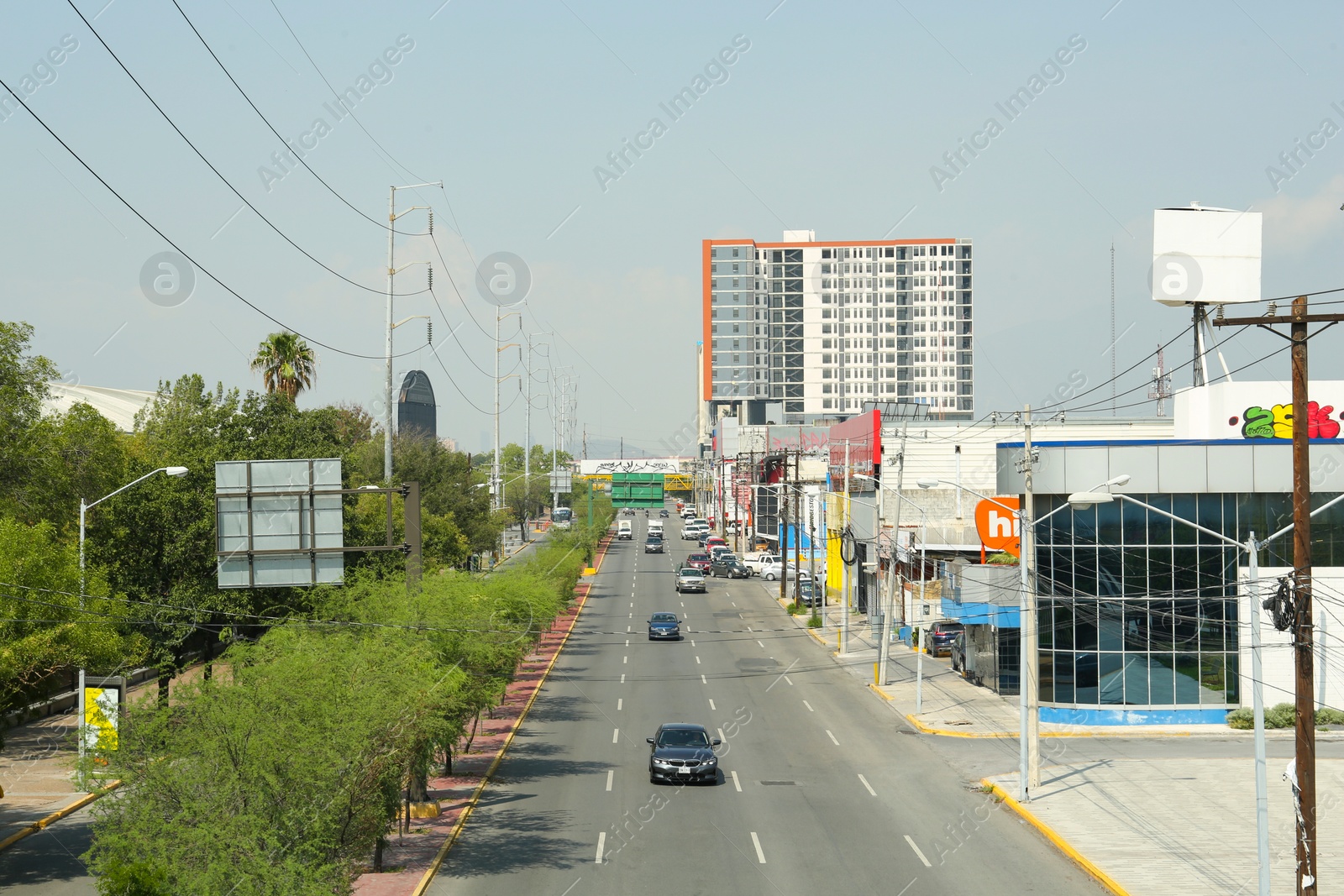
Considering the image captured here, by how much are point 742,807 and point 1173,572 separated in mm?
19659

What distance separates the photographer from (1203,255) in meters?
44.8

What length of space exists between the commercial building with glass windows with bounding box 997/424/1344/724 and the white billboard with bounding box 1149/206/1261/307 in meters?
7.13

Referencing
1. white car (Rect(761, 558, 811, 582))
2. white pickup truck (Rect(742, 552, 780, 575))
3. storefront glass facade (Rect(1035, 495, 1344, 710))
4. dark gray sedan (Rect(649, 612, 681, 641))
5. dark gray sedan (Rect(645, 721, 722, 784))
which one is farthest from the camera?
white pickup truck (Rect(742, 552, 780, 575))

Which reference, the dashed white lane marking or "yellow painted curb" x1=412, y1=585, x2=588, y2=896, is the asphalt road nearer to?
the dashed white lane marking

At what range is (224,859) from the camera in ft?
46.9

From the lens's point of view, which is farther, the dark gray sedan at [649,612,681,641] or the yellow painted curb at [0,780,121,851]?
the dark gray sedan at [649,612,681,641]

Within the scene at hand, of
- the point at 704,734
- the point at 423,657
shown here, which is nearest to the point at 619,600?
the point at 704,734

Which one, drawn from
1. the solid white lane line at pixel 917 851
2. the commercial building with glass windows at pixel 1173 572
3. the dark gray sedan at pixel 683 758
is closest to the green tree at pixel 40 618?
the dark gray sedan at pixel 683 758

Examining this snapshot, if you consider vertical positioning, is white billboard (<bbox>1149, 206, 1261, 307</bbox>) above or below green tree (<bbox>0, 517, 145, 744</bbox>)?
above

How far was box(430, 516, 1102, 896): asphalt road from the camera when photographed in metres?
21.9

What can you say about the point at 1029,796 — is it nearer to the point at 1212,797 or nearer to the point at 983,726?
the point at 1212,797

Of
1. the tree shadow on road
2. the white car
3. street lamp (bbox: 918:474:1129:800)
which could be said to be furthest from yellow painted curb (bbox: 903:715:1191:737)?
the white car

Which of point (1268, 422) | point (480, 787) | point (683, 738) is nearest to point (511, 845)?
point (480, 787)

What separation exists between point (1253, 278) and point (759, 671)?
25.4 meters
